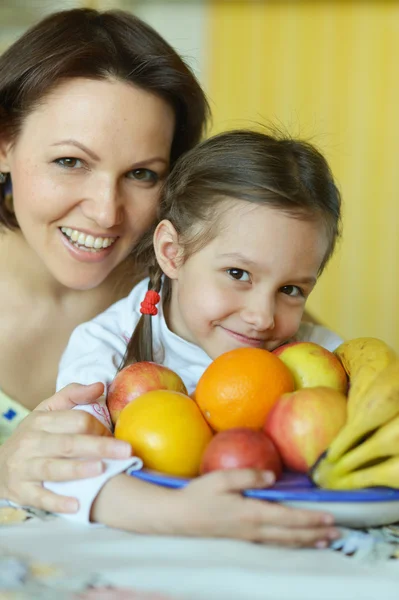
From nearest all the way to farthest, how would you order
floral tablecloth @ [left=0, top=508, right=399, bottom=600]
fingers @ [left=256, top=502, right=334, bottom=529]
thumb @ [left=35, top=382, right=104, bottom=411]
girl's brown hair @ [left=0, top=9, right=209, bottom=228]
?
1. floral tablecloth @ [left=0, top=508, right=399, bottom=600]
2. fingers @ [left=256, top=502, right=334, bottom=529]
3. thumb @ [left=35, top=382, right=104, bottom=411]
4. girl's brown hair @ [left=0, top=9, right=209, bottom=228]

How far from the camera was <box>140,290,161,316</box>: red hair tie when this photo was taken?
1446 mm

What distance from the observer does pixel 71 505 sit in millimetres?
982

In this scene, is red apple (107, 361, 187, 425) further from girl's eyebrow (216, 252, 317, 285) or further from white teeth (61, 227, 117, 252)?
white teeth (61, 227, 117, 252)

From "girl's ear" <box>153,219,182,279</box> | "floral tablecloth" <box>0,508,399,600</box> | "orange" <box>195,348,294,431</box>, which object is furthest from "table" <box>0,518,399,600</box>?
"girl's ear" <box>153,219,182,279</box>

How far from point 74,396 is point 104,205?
1.55 feet

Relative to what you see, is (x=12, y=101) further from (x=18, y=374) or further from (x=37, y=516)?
(x=37, y=516)

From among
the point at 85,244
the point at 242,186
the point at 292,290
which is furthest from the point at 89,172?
the point at 292,290

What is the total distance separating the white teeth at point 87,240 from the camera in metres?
1.56

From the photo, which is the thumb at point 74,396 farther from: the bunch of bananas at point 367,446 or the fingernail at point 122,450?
the bunch of bananas at point 367,446

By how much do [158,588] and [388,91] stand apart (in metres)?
4.06

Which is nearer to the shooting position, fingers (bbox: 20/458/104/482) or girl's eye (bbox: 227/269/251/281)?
fingers (bbox: 20/458/104/482)

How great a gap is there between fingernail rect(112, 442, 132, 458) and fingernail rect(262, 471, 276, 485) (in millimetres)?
188

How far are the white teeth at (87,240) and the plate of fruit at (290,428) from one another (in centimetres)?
46

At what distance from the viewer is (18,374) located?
5.63 ft
